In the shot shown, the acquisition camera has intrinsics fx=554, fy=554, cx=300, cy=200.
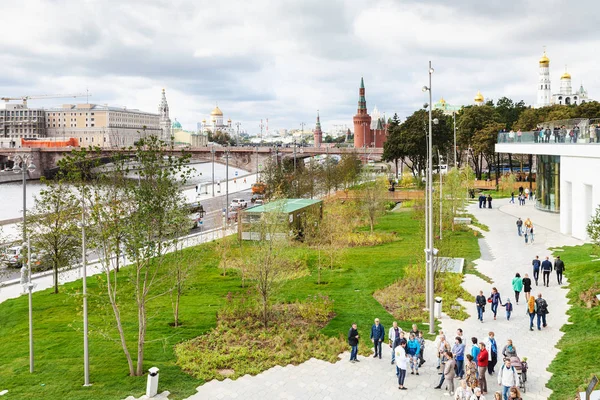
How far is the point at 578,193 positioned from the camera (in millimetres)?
33531

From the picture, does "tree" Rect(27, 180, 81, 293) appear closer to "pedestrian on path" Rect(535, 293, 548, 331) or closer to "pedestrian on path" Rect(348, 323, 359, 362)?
"pedestrian on path" Rect(348, 323, 359, 362)

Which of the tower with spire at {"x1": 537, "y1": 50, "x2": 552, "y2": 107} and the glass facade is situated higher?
the tower with spire at {"x1": 537, "y1": 50, "x2": 552, "y2": 107}

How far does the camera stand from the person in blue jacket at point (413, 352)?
48.7 feet

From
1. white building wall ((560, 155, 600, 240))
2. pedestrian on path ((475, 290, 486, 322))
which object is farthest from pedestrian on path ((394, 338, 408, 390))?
white building wall ((560, 155, 600, 240))

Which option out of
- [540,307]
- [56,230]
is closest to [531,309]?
Result: [540,307]

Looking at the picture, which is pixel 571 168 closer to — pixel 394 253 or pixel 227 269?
pixel 394 253

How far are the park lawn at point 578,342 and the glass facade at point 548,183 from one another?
60.7 feet

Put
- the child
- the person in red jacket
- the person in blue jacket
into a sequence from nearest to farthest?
1. the person in red jacket
2. the person in blue jacket
3. the child

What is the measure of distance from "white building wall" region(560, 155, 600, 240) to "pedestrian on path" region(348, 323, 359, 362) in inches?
832

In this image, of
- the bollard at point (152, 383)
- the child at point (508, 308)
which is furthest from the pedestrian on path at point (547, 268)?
the bollard at point (152, 383)

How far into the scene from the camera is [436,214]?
120ft

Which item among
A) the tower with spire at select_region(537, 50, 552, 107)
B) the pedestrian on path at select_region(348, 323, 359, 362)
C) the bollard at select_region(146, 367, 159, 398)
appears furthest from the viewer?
the tower with spire at select_region(537, 50, 552, 107)

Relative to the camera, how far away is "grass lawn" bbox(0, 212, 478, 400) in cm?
1456

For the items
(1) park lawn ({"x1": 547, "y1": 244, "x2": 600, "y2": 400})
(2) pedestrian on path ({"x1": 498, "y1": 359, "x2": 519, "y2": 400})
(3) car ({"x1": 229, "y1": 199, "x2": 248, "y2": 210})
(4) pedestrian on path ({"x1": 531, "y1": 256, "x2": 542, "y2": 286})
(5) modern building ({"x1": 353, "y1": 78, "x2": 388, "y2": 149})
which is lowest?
(1) park lawn ({"x1": 547, "y1": 244, "x2": 600, "y2": 400})
